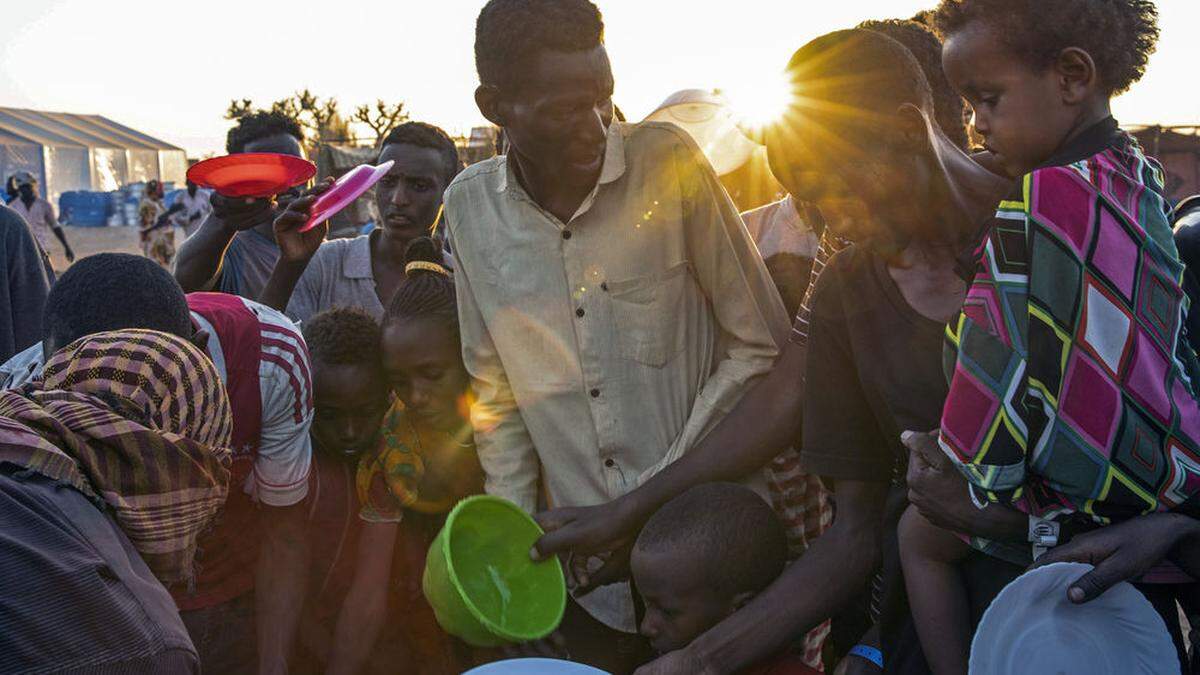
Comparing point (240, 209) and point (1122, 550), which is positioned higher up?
point (240, 209)

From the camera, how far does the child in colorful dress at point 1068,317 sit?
1425 millimetres

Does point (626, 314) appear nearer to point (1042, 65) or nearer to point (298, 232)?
point (1042, 65)

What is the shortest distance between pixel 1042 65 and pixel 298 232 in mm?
2463

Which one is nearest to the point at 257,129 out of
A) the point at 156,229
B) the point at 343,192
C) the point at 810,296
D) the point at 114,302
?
the point at 343,192

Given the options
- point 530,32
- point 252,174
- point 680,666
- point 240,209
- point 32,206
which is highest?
point 530,32

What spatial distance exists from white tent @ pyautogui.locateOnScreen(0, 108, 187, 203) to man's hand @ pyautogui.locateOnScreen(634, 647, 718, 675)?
117ft

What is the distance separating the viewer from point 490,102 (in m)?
2.51

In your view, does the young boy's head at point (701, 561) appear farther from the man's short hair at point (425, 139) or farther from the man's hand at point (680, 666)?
the man's short hair at point (425, 139)

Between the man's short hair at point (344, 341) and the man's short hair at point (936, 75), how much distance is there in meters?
1.64

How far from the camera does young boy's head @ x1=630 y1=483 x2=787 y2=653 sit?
214 cm

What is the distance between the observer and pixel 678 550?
2.14 m

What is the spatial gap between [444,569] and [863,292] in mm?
1008

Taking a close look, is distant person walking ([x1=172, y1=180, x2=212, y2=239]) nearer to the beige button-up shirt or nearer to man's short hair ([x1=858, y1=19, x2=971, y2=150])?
the beige button-up shirt

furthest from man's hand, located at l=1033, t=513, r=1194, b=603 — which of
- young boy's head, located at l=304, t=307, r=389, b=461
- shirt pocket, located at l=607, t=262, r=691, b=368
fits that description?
young boy's head, located at l=304, t=307, r=389, b=461
